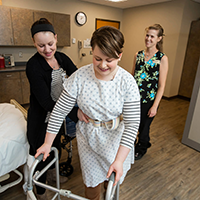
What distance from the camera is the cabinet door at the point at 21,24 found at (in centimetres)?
326

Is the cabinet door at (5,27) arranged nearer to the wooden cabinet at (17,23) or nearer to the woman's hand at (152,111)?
the wooden cabinet at (17,23)

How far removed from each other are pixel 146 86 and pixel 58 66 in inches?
40.0

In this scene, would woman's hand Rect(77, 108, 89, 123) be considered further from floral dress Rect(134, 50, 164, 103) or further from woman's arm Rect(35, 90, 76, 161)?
floral dress Rect(134, 50, 164, 103)

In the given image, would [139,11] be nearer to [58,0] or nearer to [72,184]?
[58,0]

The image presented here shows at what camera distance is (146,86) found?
1.85m

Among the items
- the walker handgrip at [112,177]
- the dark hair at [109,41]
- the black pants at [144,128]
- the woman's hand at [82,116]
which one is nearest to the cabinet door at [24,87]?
the black pants at [144,128]

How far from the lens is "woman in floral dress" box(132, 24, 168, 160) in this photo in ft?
5.89

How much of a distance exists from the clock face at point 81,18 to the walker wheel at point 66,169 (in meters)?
3.81

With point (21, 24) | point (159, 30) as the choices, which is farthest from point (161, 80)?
point (21, 24)

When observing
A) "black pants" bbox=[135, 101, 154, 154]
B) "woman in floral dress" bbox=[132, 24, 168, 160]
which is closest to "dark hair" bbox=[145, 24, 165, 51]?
"woman in floral dress" bbox=[132, 24, 168, 160]

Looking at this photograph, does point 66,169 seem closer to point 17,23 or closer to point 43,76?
point 43,76

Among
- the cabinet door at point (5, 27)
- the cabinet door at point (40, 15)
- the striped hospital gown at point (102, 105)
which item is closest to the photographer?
the striped hospital gown at point (102, 105)

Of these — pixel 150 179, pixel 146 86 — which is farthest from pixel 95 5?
pixel 150 179

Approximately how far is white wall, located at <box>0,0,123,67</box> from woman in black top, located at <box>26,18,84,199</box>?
306cm
